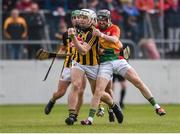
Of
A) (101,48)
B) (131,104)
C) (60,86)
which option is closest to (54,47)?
(131,104)

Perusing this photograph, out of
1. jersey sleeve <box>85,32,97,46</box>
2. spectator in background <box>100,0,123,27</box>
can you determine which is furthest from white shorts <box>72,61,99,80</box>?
spectator in background <box>100,0,123,27</box>

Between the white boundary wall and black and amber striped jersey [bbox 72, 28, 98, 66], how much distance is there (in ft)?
33.4

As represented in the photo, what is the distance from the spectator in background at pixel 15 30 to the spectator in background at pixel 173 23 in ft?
15.1

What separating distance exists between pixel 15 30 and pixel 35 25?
2.16 feet

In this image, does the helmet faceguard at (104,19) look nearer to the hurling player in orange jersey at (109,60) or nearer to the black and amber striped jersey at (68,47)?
the hurling player in orange jersey at (109,60)

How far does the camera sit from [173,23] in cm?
2653

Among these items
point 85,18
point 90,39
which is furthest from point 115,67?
point 85,18

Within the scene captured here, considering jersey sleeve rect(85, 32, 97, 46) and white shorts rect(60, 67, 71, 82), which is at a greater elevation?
jersey sleeve rect(85, 32, 97, 46)

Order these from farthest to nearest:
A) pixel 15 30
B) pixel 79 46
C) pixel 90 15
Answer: pixel 15 30
pixel 90 15
pixel 79 46

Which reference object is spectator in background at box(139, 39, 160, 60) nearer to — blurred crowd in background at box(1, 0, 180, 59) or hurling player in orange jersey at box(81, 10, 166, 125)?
blurred crowd in background at box(1, 0, 180, 59)

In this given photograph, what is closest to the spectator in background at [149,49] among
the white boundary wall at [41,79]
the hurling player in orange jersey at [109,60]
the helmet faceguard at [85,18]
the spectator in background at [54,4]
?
the white boundary wall at [41,79]

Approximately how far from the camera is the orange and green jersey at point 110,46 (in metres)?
16.6

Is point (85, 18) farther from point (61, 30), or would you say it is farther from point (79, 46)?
point (61, 30)

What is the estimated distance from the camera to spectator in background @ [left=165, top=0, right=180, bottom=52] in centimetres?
2653
